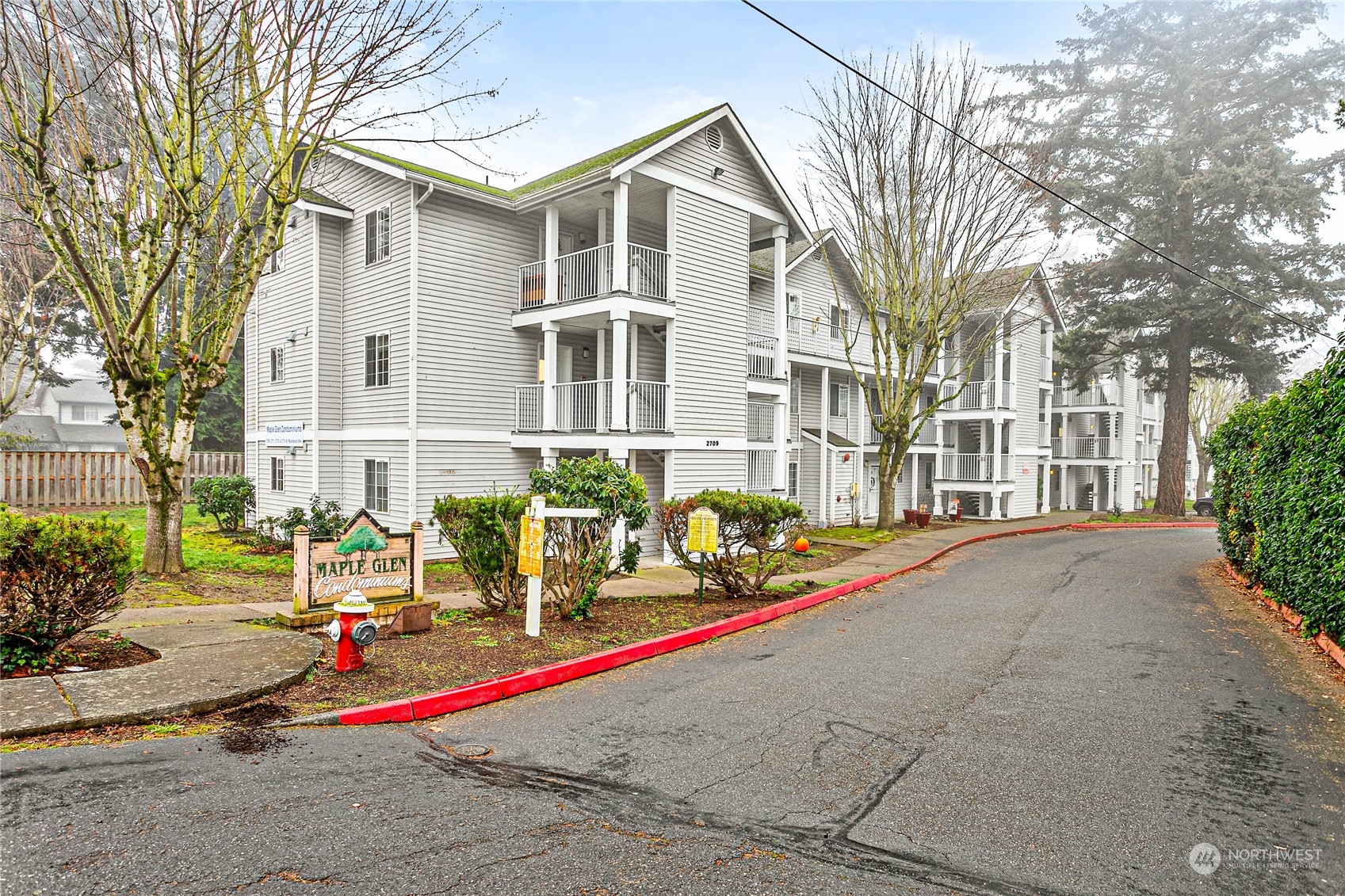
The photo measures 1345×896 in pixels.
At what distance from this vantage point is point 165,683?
6.04 m

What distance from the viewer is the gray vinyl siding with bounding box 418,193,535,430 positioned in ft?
53.7

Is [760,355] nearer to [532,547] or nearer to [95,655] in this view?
[532,547]

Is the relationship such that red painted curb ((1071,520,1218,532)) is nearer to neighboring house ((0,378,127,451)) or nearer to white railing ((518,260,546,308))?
white railing ((518,260,546,308))

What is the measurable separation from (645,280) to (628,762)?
12.9 m

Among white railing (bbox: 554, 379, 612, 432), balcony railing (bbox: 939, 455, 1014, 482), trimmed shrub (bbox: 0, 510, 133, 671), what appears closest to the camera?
trimmed shrub (bbox: 0, 510, 133, 671)

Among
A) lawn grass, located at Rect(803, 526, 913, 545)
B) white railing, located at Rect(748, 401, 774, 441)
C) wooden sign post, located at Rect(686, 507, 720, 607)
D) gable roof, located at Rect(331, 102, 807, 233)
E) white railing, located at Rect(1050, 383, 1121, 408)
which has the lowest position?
lawn grass, located at Rect(803, 526, 913, 545)

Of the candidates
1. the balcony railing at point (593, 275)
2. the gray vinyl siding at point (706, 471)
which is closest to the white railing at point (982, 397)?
the gray vinyl siding at point (706, 471)

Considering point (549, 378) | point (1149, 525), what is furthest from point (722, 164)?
point (1149, 525)

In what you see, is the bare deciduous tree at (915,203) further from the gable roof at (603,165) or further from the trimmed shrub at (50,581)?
the trimmed shrub at (50,581)

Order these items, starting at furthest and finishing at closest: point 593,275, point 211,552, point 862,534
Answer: point 862,534 < point 593,275 < point 211,552

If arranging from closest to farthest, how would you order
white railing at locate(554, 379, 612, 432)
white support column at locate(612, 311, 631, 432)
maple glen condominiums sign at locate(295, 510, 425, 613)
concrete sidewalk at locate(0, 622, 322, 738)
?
concrete sidewalk at locate(0, 622, 322, 738) → maple glen condominiums sign at locate(295, 510, 425, 613) → white support column at locate(612, 311, 631, 432) → white railing at locate(554, 379, 612, 432)

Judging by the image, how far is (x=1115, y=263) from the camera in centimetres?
3102

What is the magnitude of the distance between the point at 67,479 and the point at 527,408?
1735cm

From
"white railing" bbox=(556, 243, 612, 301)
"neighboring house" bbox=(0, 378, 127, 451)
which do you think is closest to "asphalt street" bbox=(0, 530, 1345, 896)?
"white railing" bbox=(556, 243, 612, 301)
